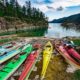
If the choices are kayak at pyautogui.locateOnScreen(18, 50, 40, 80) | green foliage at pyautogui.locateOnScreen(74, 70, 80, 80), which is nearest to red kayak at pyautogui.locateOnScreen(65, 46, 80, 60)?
green foliage at pyautogui.locateOnScreen(74, 70, 80, 80)

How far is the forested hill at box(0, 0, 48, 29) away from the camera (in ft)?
356

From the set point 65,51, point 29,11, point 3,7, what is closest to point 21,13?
point 29,11

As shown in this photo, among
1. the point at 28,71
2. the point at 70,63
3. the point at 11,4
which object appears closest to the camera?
the point at 28,71

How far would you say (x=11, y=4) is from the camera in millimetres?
128250

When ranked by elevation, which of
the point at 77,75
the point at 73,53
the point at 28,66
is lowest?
the point at 77,75

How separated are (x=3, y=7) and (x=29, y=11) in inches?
1313

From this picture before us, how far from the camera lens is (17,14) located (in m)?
133

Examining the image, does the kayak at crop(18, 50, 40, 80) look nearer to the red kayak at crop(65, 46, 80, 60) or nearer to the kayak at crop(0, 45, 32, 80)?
the kayak at crop(0, 45, 32, 80)

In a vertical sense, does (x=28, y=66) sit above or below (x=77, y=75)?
above

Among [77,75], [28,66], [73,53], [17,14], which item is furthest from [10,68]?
[17,14]

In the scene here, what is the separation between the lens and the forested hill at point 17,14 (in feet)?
356

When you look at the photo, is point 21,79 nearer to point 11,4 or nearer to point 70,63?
point 70,63

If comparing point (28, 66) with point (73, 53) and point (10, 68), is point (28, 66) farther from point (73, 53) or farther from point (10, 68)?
point (73, 53)

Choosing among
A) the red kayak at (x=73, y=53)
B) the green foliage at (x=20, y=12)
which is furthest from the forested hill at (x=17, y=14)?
the red kayak at (x=73, y=53)
